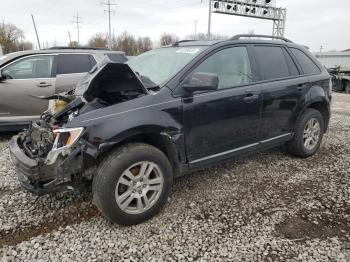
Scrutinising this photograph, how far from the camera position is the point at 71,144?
8.73 feet

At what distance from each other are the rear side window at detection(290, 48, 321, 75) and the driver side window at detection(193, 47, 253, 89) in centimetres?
116

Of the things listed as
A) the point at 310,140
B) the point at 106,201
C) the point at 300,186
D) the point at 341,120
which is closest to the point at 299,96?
the point at 310,140

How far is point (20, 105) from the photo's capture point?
5.79 m

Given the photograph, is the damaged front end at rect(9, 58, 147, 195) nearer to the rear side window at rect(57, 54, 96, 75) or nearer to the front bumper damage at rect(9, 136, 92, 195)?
the front bumper damage at rect(9, 136, 92, 195)

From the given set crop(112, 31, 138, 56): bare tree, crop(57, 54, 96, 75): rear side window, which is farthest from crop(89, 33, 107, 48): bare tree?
crop(57, 54, 96, 75): rear side window

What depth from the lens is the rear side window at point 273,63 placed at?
13.0ft

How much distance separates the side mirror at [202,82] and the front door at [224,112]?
0.12 m

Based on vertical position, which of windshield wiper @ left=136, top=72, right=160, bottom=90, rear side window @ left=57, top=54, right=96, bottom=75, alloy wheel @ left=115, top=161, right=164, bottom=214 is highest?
rear side window @ left=57, top=54, right=96, bottom=75

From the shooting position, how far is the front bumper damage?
2.67 meters

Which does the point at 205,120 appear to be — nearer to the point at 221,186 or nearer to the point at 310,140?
the point at 221,186

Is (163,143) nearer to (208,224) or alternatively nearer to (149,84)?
(149,84)

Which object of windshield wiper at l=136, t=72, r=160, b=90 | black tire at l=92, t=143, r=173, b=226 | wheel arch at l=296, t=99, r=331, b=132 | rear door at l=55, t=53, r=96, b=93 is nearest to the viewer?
black tire at l=92, t=143, r=173, b=226

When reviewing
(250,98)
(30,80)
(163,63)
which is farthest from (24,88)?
(250,98)

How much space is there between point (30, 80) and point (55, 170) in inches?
153
